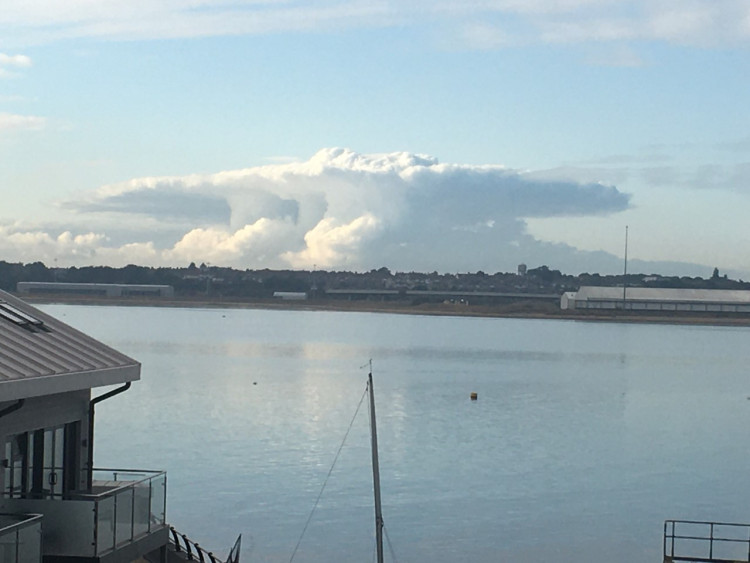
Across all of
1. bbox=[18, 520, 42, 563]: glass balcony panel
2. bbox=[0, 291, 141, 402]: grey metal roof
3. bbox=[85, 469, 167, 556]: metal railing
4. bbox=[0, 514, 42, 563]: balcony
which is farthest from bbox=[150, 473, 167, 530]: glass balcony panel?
bbox=[18, 520, 42, 563]: glass balcony panel

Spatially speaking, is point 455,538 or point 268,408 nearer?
point 455,538

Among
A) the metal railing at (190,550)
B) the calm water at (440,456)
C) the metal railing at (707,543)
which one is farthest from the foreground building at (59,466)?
the metal railing at (707,543)

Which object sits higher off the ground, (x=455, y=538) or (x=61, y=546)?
(x=61, y=546)

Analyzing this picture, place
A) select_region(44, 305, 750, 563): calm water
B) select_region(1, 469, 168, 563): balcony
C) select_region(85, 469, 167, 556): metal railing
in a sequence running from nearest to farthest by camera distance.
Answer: select_region(1, 469, 168, 563): balcony → select_region(85, 469, 167, 556): metal railing → select_region(44, 305, 750, 563): calm water

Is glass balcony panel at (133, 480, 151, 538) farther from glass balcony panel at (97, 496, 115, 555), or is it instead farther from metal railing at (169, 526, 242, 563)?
metal railing at (169, 526, 242, 563)

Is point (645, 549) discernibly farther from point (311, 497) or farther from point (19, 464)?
point (19, 464)

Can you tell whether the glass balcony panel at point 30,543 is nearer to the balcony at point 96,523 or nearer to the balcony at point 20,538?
the balcony at point 20,538

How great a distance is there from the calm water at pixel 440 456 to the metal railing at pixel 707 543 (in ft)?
3.56

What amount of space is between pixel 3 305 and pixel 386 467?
33.4 metres

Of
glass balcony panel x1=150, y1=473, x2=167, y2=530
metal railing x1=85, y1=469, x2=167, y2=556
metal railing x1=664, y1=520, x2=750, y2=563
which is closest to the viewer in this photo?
metal railing x1=85, y1=469, x2=167, y2=556

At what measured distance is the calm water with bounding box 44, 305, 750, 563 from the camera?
37000 millimetres

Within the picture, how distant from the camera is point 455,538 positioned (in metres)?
36.4

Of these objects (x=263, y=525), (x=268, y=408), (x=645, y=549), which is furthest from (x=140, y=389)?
(x=645, y=549)

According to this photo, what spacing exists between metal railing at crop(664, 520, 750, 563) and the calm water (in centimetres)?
109
